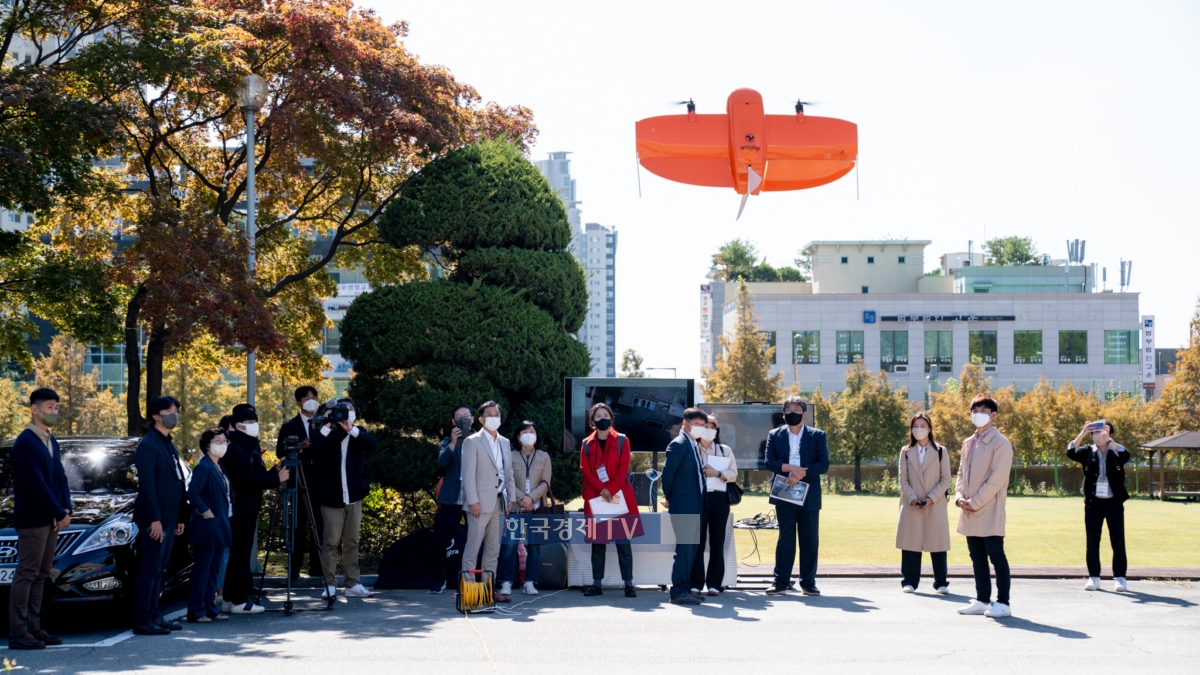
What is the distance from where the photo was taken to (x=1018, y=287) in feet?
260

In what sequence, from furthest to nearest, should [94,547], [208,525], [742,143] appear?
[742,143]
[208,525]
[94,547]

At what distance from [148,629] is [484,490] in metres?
3.04

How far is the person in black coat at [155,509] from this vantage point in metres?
8.71

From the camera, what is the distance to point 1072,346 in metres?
70.4

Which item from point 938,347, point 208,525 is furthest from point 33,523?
point 938,347

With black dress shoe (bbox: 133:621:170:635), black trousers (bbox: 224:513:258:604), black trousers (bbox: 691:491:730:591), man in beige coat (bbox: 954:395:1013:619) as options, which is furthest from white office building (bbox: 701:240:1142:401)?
black dress shoe (bbox: 133:621:170:635)

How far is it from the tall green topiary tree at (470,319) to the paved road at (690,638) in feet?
9.44

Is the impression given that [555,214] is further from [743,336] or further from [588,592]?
[743,336]

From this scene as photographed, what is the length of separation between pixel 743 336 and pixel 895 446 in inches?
310

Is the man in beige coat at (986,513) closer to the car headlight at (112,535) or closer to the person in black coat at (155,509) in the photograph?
the person in black coat at (155,509)

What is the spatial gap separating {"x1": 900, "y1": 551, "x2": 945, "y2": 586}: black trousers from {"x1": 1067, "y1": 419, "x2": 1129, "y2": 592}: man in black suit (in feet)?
4.66

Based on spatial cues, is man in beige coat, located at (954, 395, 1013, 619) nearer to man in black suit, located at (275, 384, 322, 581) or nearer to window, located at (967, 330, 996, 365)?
man in black suit, located at (275, 384, 322, 581)

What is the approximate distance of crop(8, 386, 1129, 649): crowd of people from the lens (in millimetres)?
9484

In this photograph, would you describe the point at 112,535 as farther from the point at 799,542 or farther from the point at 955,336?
the point at 955,336
